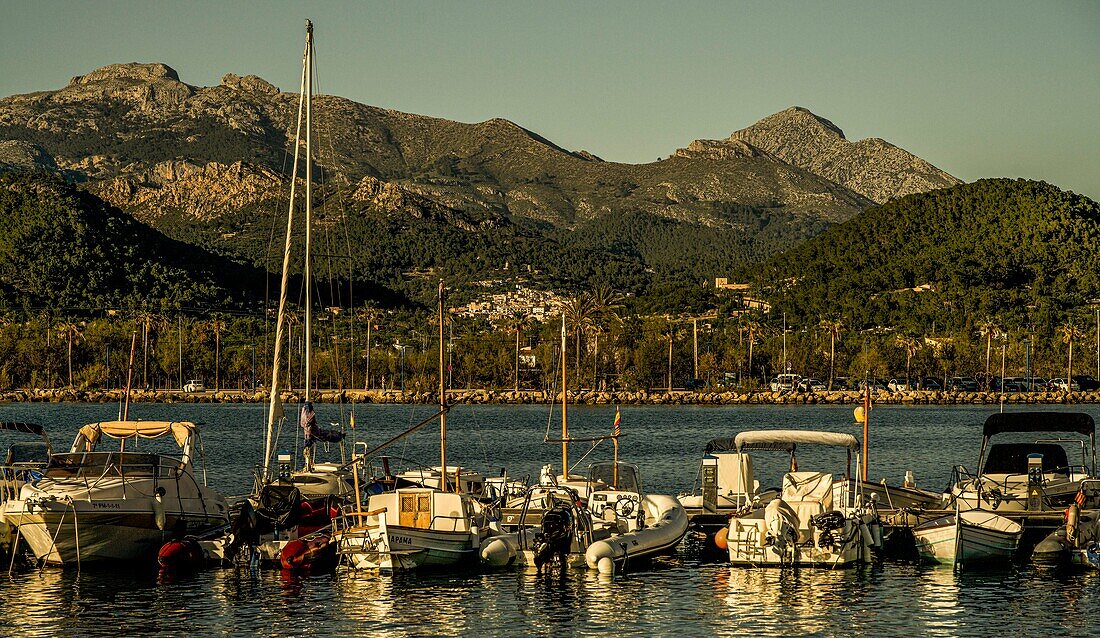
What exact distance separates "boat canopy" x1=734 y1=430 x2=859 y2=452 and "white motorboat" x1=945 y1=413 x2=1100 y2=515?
426 centimetres

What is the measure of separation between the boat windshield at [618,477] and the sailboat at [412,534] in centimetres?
798

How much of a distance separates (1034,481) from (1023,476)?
40.7 inches

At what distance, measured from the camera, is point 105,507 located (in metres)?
→ 43.0

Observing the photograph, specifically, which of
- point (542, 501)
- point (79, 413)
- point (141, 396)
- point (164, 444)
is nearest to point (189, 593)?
point (542, 501)

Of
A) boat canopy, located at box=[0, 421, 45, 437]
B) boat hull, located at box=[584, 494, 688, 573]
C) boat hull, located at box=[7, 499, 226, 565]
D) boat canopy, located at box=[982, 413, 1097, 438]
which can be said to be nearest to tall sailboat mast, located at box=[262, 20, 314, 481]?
boat hull, located at box=[7, 499, 226, 565]

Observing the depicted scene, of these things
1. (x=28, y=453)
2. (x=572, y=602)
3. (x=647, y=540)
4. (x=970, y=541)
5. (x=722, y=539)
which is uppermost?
A: (x=28, y=453)

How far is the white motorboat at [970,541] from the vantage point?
45.0m

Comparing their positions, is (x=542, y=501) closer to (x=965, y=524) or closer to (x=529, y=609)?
(x=529, y=609)

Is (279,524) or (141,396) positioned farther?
(141,396)

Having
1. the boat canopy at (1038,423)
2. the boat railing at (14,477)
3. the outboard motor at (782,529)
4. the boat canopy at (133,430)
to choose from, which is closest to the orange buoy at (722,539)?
the outboard motor at (782,529)

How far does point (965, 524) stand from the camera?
149 feet

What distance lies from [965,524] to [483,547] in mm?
14916

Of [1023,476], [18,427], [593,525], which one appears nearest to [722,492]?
[593,525]

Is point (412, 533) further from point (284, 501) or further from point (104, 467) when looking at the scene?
point (104, 467)
